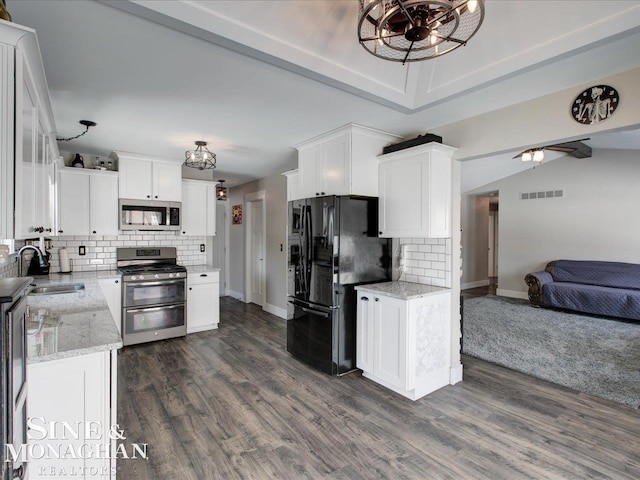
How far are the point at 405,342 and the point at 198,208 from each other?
365 centimetres

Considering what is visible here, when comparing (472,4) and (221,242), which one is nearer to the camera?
(472,4)

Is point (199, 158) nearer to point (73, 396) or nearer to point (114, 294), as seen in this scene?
point (114, 294)

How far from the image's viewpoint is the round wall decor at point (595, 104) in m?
2.19

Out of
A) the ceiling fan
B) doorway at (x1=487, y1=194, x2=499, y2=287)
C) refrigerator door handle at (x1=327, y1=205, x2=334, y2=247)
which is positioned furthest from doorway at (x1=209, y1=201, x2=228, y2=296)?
doorway at (x1=487, y1=194, x2=499, y2=287)

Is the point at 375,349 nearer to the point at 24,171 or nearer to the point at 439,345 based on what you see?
the point at 439,345

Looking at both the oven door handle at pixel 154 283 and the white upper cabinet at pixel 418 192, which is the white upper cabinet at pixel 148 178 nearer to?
the oven door handle at pixel 154 283

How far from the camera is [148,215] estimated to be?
14.6ft

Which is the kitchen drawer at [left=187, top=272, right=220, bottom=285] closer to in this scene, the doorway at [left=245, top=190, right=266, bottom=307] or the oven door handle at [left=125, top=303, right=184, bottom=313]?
the oven door handle at [left=125, top=303, right=184, bottom=313]

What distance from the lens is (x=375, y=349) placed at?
3.05m

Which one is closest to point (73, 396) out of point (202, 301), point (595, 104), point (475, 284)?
point (202, 301)

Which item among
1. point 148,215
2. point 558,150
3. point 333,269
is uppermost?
point 558,150

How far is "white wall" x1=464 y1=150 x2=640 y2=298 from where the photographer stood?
5.91 m

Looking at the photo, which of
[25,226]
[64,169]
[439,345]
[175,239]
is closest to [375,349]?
[439,345]

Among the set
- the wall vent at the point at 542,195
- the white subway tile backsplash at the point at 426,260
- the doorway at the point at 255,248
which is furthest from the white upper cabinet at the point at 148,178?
the wall vent at the point at 542,195
